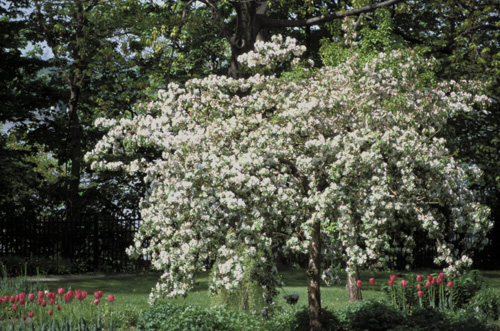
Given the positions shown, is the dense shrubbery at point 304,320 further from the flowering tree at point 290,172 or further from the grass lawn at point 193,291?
the grass lawn at point 193,291

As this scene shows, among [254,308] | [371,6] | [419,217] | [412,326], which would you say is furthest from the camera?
[371,6]

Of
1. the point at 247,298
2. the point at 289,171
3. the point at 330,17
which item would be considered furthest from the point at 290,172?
the point at 330,17

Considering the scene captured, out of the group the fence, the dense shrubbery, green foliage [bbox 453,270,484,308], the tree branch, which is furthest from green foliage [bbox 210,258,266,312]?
the fence

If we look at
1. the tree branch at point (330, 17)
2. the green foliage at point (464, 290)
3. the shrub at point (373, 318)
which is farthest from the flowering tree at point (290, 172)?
the tree branch at point (330, 17)

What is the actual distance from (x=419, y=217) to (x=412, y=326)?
237 centimetres

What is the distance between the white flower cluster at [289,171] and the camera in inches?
241

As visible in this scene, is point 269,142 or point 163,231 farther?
point 163,231

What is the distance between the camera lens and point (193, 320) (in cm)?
777

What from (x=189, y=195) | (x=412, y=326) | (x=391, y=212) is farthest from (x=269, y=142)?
(x=412, y=326)

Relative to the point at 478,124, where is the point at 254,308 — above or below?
below

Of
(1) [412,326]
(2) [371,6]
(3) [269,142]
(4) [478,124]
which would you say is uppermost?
(2) [371,6]

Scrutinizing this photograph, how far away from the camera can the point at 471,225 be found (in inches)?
269

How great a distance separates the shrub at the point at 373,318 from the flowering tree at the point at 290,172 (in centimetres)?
79

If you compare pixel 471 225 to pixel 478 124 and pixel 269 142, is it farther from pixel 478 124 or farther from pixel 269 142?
pixel 478 124
